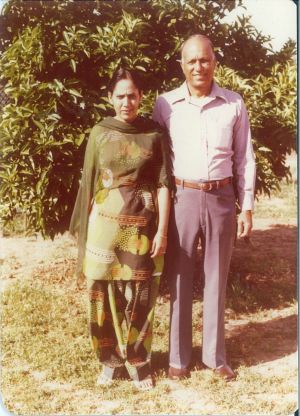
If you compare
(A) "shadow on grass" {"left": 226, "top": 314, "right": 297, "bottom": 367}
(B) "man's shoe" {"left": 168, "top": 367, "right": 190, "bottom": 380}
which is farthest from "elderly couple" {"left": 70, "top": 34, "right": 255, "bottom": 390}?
(A) "shadow on grass" {"left": 226, "top": 314, "right": 297, "bottom": 367}

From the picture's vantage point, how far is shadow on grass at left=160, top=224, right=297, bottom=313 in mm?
4840

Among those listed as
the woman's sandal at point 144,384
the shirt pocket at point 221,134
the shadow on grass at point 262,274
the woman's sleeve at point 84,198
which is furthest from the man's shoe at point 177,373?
the shirt pocket at point 221,134

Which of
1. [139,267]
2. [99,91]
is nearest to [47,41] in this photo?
[99,91]

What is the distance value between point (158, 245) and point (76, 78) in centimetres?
139

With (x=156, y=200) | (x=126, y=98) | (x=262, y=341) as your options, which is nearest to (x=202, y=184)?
(x=156, y=200)

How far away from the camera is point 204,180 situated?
352cm

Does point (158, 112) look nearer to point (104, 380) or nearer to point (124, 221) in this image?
point (124, 221)

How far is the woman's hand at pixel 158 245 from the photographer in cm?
354

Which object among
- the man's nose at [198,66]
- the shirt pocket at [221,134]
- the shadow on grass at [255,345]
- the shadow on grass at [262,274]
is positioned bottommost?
the shadow on grass at [255,345]

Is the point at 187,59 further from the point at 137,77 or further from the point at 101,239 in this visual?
the point at 101,239

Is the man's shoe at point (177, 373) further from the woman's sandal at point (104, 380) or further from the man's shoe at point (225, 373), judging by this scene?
the woman's sandal at point (104, 380)

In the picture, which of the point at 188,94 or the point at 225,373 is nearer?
the point at 188,94

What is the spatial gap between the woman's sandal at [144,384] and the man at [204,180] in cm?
19

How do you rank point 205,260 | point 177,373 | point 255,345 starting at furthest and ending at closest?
point 255,345 → point 177,373 → point 205,260
